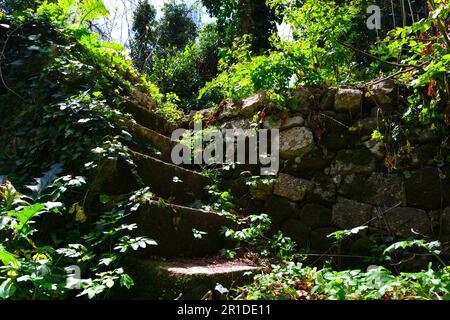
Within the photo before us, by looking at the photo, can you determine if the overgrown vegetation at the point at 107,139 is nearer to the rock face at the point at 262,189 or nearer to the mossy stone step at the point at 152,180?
the mossy stone step at the point at 152,180

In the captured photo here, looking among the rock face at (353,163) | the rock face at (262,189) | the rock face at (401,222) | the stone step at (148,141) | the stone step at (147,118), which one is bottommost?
the rock face at (401,222)

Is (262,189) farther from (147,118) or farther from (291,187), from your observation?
(147,118)

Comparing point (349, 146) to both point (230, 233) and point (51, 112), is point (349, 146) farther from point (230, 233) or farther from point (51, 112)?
point (51, 112)

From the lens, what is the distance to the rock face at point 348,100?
118 inches

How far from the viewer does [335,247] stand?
275cm

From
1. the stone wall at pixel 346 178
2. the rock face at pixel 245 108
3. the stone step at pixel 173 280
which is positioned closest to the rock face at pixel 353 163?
the stone wall at pixel 346 178

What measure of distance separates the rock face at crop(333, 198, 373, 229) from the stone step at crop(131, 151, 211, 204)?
1146 millimetres

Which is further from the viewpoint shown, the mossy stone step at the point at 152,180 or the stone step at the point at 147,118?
the stone step at the point at 147,118

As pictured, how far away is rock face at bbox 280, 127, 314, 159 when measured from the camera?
121 inches

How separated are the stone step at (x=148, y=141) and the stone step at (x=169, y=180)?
309mm

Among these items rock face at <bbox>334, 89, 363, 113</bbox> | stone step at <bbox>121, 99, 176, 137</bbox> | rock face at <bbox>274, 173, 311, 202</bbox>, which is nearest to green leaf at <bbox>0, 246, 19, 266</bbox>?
stone step at <bbox>121, 99, 176, 137</bbox>

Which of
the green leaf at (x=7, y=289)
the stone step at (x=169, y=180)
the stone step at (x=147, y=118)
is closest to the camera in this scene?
the green leaf at (x=7, y=289)

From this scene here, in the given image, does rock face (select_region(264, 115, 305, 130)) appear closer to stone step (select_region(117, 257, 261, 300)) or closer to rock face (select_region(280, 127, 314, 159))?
rock face (select_region(280, 127, 314, 159))

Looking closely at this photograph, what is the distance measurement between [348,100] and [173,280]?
225 cm
